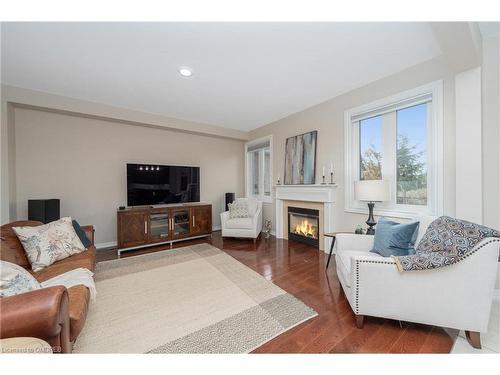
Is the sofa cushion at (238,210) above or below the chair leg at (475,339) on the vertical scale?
above

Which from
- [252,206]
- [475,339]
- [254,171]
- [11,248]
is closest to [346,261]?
[475,339]

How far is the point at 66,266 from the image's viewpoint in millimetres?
1782

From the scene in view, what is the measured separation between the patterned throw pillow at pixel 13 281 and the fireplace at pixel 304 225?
11.0 feet

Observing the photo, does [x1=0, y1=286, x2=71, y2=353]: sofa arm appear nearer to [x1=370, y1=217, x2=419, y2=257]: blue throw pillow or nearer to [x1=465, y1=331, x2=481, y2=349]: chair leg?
[x1=370, y1=217, x2=419, y2=257]: blue throw pillow

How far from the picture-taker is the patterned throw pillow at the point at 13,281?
40.9 inches

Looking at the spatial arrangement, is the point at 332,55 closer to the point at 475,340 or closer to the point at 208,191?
the point at 475,340

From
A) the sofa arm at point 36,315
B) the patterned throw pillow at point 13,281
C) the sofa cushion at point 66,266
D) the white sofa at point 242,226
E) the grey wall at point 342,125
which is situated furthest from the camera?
the white sofa at point 242,226

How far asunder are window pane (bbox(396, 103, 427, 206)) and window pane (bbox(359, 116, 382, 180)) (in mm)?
219

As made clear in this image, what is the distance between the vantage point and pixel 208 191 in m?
4.77

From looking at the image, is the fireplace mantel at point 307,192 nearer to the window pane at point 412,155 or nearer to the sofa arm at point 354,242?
the window pane at point 412,155

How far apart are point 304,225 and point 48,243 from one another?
137 inches

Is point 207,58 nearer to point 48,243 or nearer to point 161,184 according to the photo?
point 48,243

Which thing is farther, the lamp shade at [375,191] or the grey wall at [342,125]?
the lamp shade at [375,191]

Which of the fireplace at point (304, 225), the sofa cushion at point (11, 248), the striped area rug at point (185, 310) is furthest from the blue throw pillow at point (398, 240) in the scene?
the sofa cushion at point (11, 248)
